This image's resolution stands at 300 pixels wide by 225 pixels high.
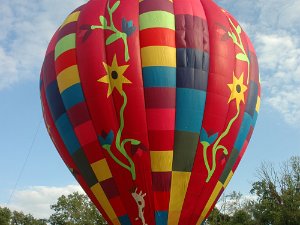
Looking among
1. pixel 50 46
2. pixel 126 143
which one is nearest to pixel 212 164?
pixel 126 143

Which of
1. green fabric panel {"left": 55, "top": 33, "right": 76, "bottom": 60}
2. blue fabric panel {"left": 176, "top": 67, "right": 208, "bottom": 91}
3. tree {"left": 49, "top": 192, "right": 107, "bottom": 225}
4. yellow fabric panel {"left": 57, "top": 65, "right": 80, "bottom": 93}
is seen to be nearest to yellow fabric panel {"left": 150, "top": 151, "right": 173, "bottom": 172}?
blue fabric panel {"left": 176, "top": 67, "right": 208, "bottom": 91}

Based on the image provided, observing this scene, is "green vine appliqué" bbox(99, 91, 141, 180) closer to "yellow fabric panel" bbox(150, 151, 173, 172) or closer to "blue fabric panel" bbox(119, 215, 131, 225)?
"yellow fabric panel" bbox(150, 151, 173, 172)

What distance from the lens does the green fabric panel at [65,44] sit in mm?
11961

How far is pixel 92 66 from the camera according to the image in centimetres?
1114

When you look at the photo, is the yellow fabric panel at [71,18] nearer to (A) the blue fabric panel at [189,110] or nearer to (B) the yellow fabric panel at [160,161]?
(A) the blue fabric panel at [189,110]

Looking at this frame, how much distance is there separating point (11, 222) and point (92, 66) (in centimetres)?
3906

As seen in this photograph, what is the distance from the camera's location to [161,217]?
1038 centimetres

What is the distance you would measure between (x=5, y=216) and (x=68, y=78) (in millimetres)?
35357

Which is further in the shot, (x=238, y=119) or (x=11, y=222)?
(x=11, y=222)

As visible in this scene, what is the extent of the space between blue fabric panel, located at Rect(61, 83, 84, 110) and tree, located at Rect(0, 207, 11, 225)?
3463 centimetres

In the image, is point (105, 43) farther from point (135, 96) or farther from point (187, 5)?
point (187, 5)

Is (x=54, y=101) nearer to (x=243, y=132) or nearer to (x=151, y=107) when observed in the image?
(x=151, y=107)

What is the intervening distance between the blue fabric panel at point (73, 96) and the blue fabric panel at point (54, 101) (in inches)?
12.5

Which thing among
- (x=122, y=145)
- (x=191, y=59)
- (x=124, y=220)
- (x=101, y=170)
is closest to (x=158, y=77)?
(x=191, y=59)
